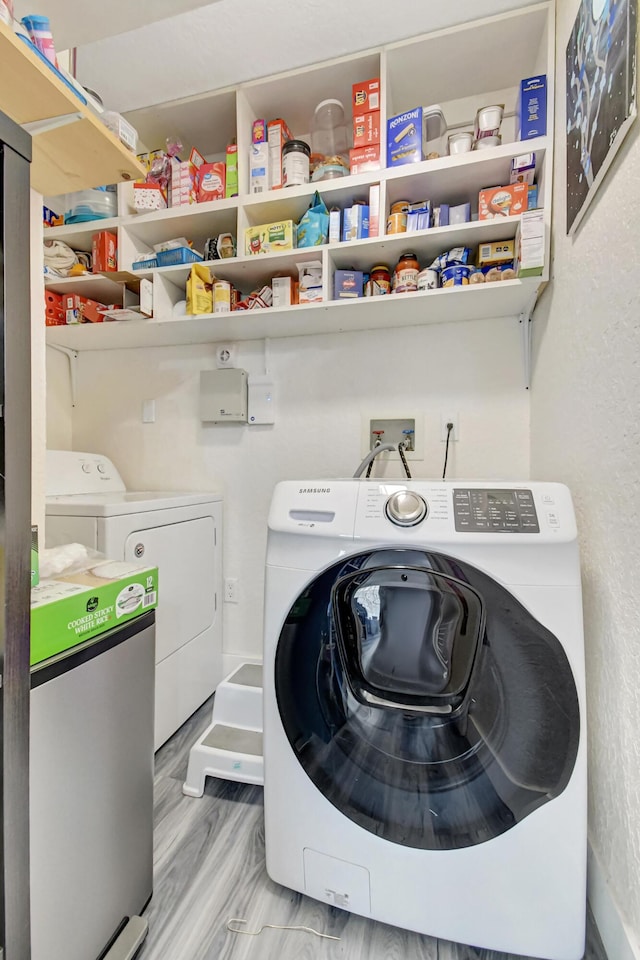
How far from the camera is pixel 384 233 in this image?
132 cm

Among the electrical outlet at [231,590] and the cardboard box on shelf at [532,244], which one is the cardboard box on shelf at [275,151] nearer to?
the cardboard box on shelf at [532,244]

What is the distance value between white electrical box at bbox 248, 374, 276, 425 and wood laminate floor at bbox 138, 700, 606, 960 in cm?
136

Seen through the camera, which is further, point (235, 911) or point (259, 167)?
point (259, 167)

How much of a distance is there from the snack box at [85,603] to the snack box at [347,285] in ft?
3.66

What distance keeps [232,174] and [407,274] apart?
0.78 m

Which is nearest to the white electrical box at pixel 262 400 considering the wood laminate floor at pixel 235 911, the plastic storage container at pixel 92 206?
the plastic storage container at pixel 92 206

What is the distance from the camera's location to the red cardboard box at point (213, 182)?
4.96 ft

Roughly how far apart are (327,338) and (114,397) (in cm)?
108

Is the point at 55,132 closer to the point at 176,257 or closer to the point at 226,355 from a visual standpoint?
the point at 176,257

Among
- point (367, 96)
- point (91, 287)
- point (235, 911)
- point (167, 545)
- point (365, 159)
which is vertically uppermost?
point (367, 96)

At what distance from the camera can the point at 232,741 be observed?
Answer: 1.22m

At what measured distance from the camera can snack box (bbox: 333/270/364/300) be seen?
1.41 meters

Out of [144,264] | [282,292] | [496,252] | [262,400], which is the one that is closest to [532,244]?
[496,252]

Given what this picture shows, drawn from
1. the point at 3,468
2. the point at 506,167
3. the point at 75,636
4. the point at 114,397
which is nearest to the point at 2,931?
the point at 75,636
